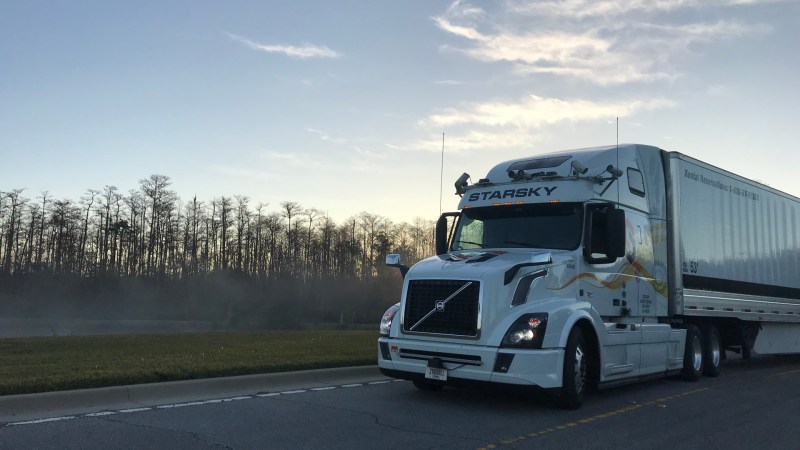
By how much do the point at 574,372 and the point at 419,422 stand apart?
7.05 ft

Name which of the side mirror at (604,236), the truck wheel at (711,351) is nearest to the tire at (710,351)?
the truck wheel at (711,351)

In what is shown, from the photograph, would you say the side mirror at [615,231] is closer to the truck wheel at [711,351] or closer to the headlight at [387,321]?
the headlight at [387,321]

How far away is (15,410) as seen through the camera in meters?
7.14

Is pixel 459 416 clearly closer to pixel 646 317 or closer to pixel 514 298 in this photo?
pixel 514 298

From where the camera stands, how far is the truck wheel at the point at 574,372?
26.5 feet

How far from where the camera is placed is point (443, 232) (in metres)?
10.1

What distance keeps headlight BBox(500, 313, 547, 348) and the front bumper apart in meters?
0.08

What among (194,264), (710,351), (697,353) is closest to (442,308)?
(697,353)

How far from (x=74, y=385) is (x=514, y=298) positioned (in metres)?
5.43

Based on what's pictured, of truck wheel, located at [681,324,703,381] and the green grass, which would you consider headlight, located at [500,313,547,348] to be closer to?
the green grass

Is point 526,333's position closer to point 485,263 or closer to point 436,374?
point 485,263

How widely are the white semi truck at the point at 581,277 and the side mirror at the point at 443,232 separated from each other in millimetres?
17

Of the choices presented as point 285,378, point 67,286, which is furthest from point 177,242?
point 285,378

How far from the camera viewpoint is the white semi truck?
7.95m
